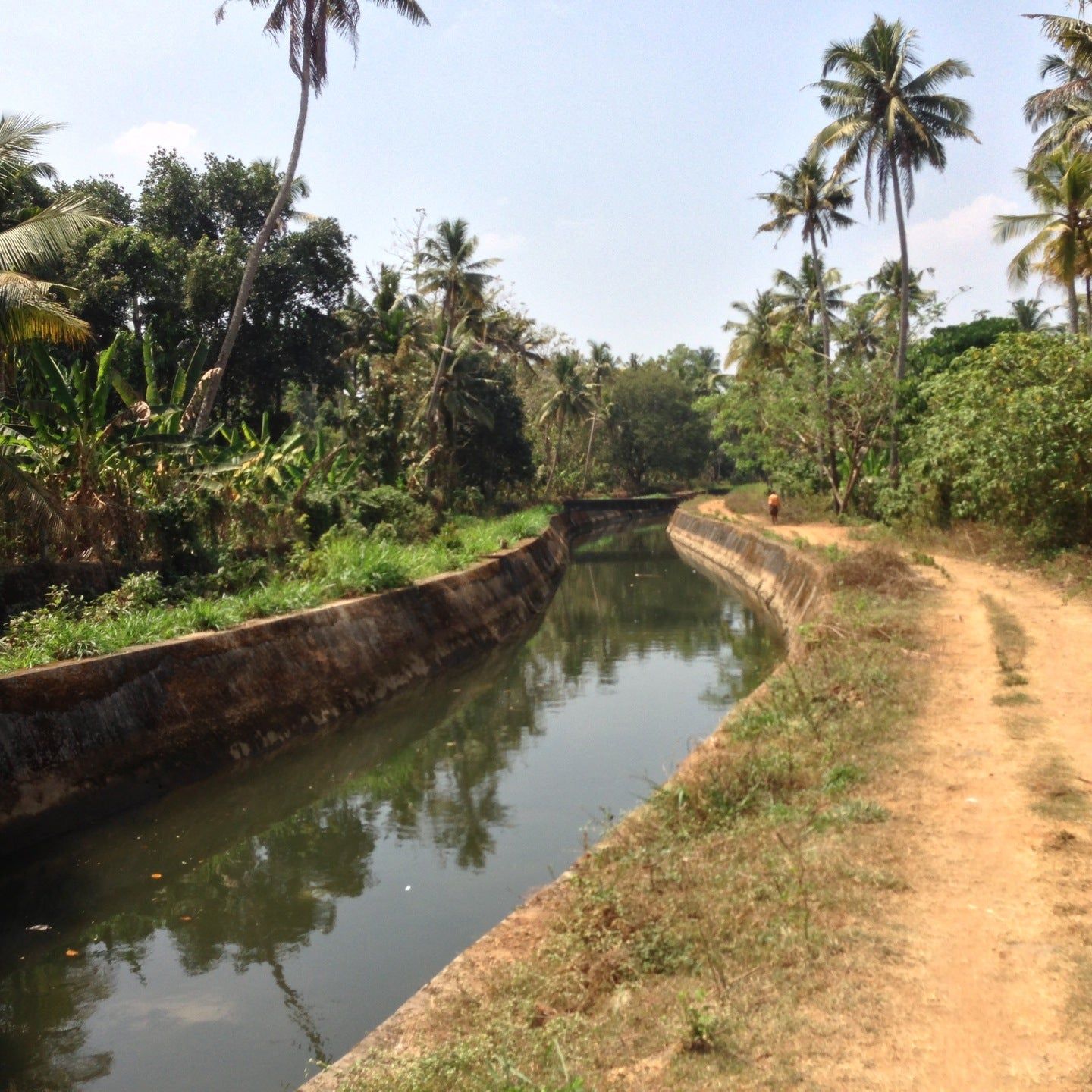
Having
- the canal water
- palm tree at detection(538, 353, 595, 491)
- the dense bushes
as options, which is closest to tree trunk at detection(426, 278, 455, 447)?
palm tree at detection(538, 353, 595, 491)

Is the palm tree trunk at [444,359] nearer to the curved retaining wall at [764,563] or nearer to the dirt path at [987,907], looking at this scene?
the curved retaining wall at [764,563]

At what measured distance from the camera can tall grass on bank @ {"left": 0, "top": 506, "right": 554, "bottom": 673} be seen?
10844 mm

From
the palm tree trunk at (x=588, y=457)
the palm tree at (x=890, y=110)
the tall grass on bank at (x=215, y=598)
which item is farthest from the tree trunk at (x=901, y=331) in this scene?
the palm tree trunk at (x=588, y=457)

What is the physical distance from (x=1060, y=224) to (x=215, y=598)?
69.1 feet

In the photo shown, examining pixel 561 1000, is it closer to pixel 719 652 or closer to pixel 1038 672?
pixel 1038 672

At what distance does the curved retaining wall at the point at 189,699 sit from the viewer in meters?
9.38

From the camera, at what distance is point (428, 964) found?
7.16 meters

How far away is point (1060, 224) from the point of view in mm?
24281

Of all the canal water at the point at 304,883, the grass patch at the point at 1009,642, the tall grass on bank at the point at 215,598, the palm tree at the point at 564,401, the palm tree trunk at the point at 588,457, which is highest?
the palm tree at the point at 564,401

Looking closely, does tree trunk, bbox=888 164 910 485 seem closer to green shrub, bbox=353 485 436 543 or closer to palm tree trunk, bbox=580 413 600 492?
green shrub, bbox=353 485 436 543

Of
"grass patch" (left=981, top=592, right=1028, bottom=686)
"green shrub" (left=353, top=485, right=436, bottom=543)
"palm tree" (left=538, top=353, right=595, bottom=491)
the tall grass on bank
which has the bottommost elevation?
"grass patch" (left=981, top=592, right=1028, bottom=686)

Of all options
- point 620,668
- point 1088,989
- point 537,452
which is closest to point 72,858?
point 1088,989

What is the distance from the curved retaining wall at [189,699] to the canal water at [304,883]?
0.33 m

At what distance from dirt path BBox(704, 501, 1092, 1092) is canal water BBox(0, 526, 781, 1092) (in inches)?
104
